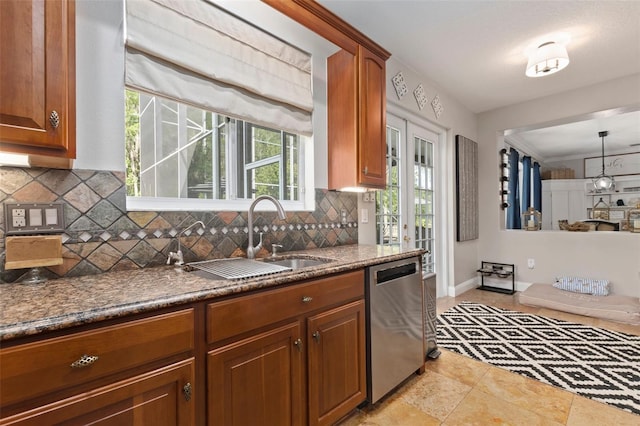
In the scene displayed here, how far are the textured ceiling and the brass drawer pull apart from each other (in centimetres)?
253

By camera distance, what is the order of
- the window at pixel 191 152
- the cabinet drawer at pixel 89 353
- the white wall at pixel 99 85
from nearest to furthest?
the cabinet drawer at pixel 89 353 → the white wall at pixel 99 85 → the window at pixel 191 152

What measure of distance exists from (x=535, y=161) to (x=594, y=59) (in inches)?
199

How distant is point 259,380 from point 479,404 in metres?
1.41

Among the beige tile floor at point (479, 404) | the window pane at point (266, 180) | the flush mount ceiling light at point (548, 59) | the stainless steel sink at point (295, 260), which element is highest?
the flush mount ceiling light at point (548, 59)

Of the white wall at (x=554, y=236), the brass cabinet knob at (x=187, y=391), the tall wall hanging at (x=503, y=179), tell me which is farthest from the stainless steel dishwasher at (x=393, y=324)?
the tall wall hanging at (x=503, y=179)

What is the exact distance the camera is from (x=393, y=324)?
5.96ft

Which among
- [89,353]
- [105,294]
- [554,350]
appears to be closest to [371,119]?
[105,294]

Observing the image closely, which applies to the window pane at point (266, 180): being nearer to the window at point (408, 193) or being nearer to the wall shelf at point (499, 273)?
the window at point (408, 193)

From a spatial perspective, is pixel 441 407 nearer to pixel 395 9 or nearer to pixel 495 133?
pixel 395 9

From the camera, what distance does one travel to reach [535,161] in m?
7.41

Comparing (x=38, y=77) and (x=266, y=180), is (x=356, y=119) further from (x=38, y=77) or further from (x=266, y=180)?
(x=38, y=77)

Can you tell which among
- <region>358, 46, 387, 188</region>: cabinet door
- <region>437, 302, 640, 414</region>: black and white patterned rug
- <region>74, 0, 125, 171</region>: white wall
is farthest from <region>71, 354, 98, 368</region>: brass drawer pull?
<region>437, 302, 640, 414</region>: black and white patterned rug

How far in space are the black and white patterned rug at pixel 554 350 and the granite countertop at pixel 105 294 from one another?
184cm

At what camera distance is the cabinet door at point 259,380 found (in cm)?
106
